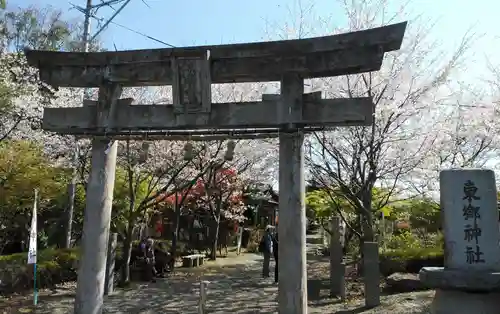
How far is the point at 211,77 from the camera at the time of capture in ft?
26.0

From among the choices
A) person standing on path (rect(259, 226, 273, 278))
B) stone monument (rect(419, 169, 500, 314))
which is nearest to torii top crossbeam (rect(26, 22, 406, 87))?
stone monument (rect(419, 169, 500, 314))

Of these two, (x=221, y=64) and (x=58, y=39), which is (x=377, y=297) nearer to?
(x=221, y=64)

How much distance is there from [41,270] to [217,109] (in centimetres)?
1020

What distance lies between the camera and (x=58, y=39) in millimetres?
26891

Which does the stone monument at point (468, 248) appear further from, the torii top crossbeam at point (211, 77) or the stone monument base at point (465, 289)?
the torii top crossbeam at point (211, 77)

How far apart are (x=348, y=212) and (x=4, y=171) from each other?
15.5 metres

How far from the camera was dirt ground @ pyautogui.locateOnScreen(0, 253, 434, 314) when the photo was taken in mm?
10219

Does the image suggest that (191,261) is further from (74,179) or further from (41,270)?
(41,270)

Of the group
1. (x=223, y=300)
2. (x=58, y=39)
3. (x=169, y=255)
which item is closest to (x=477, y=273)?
(x=223, y=300)

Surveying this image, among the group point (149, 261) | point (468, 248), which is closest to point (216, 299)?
point (149, 261)

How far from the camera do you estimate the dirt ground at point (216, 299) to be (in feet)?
33.5

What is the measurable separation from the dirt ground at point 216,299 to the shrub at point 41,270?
0.53 m

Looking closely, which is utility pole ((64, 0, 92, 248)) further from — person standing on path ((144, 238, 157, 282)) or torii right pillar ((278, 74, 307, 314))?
torii right pillar ((278, 74, 307, 314))

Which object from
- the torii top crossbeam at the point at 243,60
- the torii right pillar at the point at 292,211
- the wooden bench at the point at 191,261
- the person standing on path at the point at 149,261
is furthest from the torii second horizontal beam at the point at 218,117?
the wooden bench at the point at 191,261
